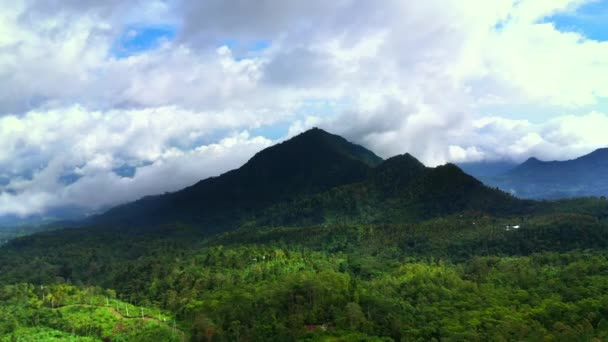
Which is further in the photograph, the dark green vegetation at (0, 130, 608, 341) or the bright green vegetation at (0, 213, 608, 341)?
the dark green vegetation at (0, 130, 608, 341)

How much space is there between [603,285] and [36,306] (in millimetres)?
129464

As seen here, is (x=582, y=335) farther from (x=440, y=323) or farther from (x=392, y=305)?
(x=392, y=305)

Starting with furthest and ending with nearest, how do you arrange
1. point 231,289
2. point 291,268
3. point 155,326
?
point 291,268
point 231,289
point 155,326

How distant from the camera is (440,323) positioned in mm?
77750

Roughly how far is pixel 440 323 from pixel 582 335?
815 inches

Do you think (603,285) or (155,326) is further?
(155,326)

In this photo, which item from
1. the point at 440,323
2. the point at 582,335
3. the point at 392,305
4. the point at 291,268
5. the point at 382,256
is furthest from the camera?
the point at 382,256

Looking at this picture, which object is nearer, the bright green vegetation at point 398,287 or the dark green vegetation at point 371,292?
the bright green vegetation at point 398,287

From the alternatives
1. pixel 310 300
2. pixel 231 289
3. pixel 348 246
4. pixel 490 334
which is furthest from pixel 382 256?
pixel 490 334

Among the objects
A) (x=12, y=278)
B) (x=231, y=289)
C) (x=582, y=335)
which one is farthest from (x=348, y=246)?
(x=12, y=278)

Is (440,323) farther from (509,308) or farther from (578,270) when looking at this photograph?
(578,270)

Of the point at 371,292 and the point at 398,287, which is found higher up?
the point at 371,292

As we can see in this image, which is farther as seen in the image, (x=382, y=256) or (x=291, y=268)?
(x=382, y=256)

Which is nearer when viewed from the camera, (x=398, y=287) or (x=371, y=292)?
(x=371, y=292)
